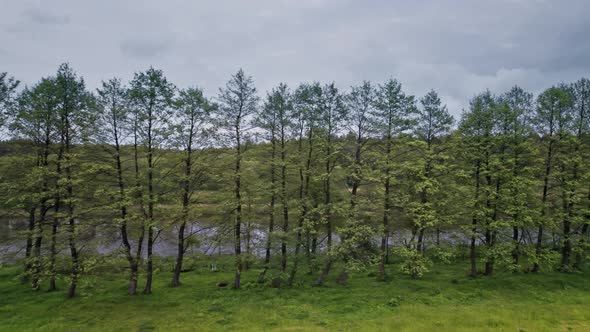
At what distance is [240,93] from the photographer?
2364cm

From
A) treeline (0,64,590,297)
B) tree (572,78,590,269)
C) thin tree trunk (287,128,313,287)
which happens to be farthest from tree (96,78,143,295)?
tree (572,78,590,269)

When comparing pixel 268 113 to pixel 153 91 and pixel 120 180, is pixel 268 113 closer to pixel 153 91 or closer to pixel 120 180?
pixel 153 91

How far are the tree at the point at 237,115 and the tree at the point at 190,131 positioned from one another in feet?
3.92

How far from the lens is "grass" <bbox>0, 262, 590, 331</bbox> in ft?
55.1

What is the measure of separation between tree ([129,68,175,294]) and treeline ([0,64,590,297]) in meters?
0.08

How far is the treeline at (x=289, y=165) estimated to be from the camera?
68.9 ft

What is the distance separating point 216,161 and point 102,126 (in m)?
8.03

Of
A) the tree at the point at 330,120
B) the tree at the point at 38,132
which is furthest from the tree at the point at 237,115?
the tree at the point at 38,132

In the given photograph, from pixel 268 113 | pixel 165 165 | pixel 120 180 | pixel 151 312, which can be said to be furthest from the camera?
pixel 268 113

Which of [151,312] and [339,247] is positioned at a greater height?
[339,247]

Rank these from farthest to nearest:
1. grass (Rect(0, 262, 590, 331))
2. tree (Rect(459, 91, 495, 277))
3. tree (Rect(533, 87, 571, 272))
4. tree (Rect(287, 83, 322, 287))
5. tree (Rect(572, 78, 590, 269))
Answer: tree (Rect(572, 78, 590, 269)) → tree (Rect(533, 87, 571, 272)) → tree (Rect(287, 83, 322, 287)) → tree (Rect(459, 91, 495, 277)) → grass (Rect(0, 262, 590, 331))

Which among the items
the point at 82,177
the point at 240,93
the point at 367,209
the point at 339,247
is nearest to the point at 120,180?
the point at 82,177

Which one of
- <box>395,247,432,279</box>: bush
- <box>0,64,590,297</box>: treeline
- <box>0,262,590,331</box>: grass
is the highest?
<box>0,64,590,297</box>: treeline

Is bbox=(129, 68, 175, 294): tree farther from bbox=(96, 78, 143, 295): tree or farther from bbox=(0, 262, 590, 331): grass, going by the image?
bbox=(0, 262, 590, 331): grass
